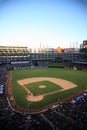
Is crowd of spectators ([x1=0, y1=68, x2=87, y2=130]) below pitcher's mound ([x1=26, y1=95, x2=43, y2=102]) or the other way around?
the other way around

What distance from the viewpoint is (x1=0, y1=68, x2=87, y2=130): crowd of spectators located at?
1452 cm

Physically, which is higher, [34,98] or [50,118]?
[50,118]

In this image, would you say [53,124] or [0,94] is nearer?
[53,124]

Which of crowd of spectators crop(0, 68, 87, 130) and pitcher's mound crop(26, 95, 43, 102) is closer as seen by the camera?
crowd of spectators crop(0, 68, 87, 130)

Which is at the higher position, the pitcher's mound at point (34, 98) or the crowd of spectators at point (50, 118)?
the crowd of spectators at point (50, 118)

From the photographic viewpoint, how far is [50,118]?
1727 cm

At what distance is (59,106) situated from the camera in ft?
70.3

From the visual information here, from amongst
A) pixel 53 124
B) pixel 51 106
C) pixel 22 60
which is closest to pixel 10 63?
pixel 22 60

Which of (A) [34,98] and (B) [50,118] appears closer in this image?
(B) [50,118]

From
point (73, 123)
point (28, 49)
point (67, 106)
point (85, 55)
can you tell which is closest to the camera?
point (73, 123)

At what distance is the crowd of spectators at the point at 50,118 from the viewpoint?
14.5 meters

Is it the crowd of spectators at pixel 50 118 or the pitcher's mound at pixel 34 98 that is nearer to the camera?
the crowd of spectators at pixel 50 118

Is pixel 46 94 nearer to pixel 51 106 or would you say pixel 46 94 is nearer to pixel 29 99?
pixel 29 99

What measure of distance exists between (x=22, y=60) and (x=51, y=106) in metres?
65.9
